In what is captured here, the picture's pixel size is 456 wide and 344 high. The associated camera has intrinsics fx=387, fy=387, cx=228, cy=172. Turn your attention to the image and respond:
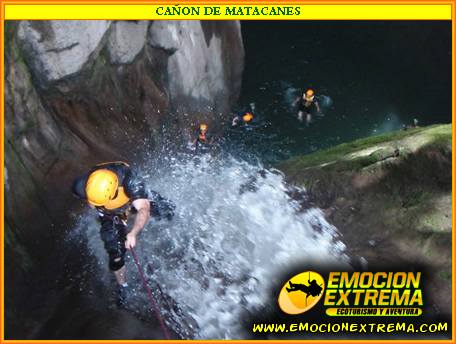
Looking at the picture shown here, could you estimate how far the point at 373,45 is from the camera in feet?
65.4

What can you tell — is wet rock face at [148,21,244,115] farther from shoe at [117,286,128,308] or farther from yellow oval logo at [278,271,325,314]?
yellow oval logo at [278,271,325,314]

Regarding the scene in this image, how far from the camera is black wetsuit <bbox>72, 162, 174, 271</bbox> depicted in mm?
5547

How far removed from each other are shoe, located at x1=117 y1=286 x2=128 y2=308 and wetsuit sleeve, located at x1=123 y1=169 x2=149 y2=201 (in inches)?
67.2

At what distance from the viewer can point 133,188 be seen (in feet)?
18.2

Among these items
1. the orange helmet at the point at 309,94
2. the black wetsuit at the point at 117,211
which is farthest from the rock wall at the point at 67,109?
the orange helmet at the point at 309,94

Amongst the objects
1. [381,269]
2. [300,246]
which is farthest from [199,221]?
[381,269]

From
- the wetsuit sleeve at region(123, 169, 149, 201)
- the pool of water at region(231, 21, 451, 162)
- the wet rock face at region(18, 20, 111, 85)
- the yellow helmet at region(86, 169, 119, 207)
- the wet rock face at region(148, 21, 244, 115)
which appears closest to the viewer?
the yellow helmet at region(86, 169, 119, 207)

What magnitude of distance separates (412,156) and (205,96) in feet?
22.2

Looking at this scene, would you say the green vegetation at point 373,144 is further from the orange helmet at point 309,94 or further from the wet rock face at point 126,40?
the wet rock face at point 126,40

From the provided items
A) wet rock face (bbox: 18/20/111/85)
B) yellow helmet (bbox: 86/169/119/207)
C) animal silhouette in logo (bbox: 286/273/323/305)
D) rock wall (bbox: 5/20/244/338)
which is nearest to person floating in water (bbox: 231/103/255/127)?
rock wall (bbox: 5/20/244/338)

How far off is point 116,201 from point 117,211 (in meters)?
0.21

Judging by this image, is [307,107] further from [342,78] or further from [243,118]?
[342,78]

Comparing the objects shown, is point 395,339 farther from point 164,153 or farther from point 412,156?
point 164,153

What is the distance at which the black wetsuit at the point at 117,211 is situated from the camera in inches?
218
